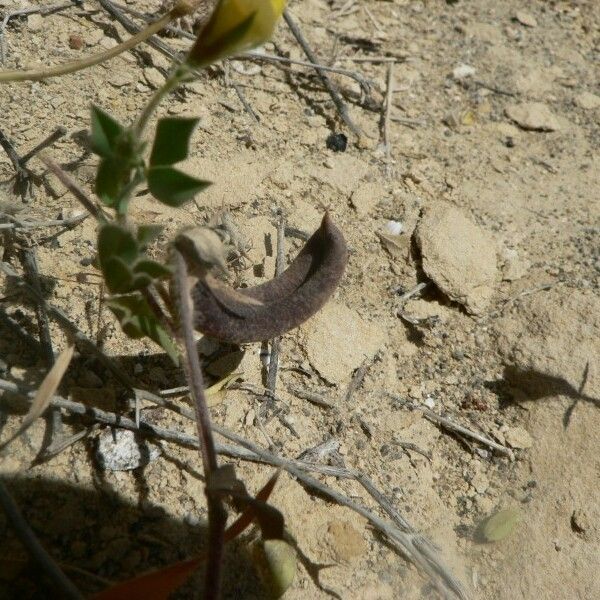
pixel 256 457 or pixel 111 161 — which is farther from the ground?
pixel 111 161

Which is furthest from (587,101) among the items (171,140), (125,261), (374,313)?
(125,261)

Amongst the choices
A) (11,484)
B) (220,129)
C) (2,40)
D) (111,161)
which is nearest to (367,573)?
(11,484)

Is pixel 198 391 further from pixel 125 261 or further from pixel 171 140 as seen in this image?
pixel 171 140

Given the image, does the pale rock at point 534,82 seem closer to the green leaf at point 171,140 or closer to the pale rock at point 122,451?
the green leaf at point 171,140

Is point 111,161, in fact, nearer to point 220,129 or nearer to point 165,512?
point 165,512

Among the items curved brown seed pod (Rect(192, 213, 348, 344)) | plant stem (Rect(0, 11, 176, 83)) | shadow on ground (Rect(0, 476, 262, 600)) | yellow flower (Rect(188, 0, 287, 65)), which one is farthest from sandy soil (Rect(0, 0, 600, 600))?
yellow flower (Rect(188, 0, 287, 65))

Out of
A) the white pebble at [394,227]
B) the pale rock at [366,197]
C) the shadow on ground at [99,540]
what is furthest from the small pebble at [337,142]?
the shadow on ground at [99,540]
